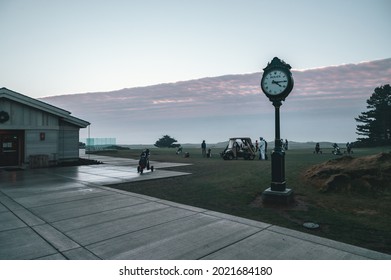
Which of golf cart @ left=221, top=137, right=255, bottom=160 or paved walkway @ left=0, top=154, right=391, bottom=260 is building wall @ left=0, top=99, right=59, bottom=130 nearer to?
paved walkway @ left=0, top=154, right=391, bottom=260

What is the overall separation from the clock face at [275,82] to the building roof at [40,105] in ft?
54.3

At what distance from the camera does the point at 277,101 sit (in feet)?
24.8

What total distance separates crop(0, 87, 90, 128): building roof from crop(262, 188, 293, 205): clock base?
1726 cm

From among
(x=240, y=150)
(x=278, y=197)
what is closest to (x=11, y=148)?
(x=240, y=150)

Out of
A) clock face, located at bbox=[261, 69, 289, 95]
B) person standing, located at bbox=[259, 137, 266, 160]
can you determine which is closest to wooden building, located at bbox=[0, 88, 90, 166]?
person standing, located at bbox=[259, 137, 266, 160]

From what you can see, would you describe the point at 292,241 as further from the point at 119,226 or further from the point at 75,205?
the point at 75,205

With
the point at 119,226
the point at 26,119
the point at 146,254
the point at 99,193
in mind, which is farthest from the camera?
the point at 26,119

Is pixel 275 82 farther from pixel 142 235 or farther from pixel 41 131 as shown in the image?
pixel 41 131

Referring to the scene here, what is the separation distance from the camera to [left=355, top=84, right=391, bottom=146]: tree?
46281 mm

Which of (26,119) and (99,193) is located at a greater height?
(26,119)

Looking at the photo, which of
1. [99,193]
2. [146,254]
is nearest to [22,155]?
[99,193]
